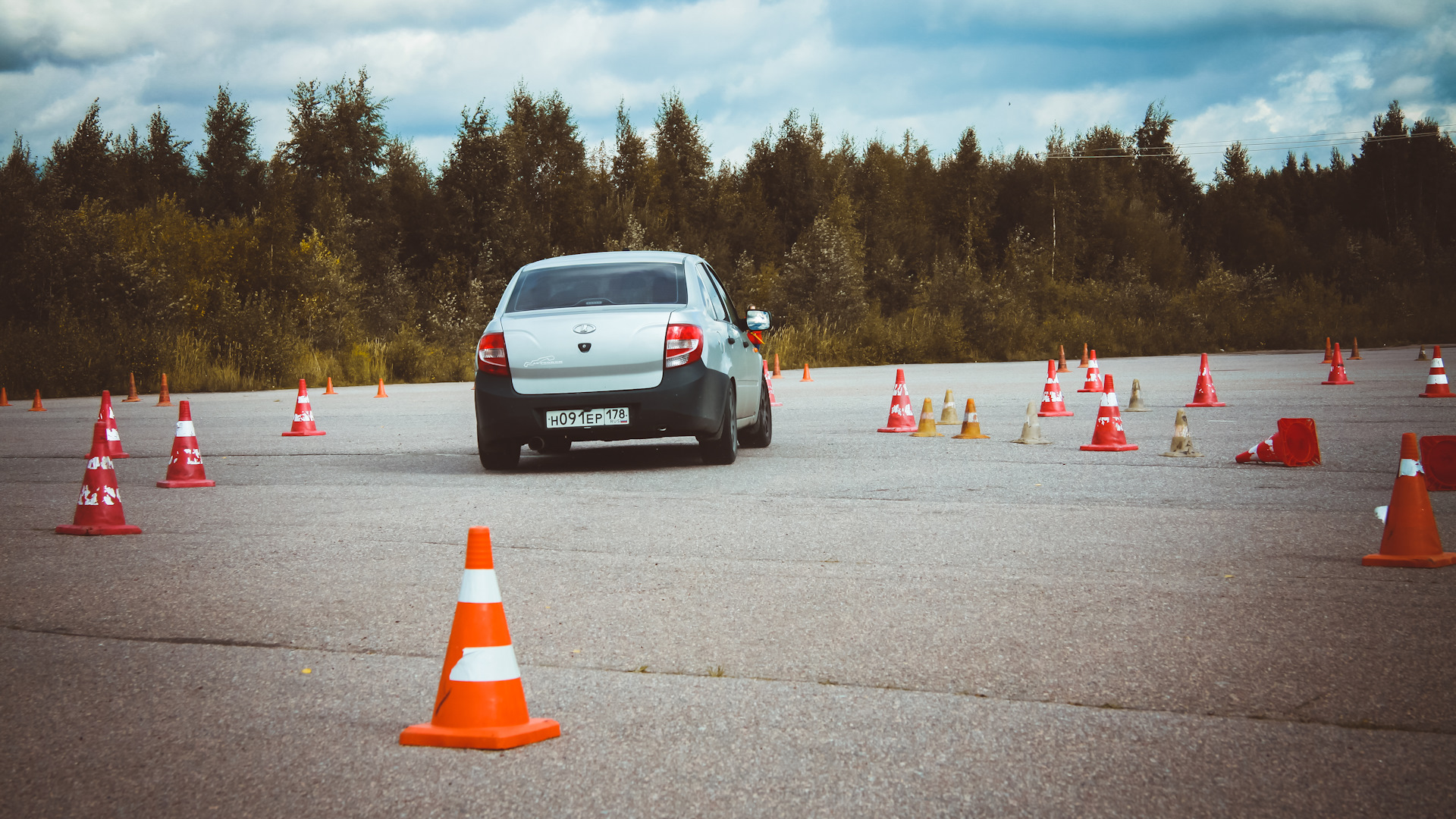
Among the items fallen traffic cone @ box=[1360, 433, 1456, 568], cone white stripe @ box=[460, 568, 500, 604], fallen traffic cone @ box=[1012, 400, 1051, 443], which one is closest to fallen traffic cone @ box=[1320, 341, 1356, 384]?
fallen traffic cone @ box=[1012, 400, 1051, 443]

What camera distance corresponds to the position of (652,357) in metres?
9.81

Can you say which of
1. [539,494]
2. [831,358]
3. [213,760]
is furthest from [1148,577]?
[831,358]

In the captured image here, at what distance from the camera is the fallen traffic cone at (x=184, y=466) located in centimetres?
982

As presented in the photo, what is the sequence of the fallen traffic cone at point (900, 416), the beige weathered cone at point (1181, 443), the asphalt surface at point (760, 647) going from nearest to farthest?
the asphalt surface at point (760, 647), the beige weathered cone at point (1181, 443), the fallen traffic cone at point (900, 416)

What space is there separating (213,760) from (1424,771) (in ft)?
10.4

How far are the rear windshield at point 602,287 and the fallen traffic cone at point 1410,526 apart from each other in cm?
571

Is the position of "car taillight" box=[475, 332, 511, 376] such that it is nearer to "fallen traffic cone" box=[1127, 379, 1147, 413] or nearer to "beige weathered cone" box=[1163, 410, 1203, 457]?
"beige weathered cone" box=[1163, 410, 1203, 457]

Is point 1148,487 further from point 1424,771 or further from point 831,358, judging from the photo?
point 831,358

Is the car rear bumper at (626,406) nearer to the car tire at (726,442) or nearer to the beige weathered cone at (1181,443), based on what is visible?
the car tire at (726,442)

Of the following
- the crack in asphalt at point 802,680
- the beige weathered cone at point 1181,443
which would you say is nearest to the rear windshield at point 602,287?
the beige weathered cone at point 1181,443

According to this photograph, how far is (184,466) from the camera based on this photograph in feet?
32.4

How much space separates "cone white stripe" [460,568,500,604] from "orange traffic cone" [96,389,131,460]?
15.4ft

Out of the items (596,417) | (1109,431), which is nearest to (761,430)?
(596,417)

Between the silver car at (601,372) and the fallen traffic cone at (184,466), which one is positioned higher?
the silver car at (601,372)
